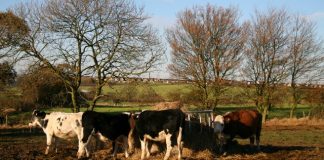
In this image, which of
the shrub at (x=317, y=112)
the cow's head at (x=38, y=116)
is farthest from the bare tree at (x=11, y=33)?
the shrub at (x=317, y=112)

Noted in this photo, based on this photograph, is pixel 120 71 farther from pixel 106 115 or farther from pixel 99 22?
pixel 106 115

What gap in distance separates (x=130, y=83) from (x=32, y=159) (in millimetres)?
10146

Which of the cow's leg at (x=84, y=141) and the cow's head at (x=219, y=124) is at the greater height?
the cow's head at (x=219, y=124)

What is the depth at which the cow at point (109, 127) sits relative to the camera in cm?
1420

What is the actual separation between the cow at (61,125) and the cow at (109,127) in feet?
1.18

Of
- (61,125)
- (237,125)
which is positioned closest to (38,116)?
(61,125)

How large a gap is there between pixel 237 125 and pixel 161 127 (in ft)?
12.8

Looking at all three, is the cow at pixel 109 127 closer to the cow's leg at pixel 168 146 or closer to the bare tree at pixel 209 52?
the cow's leg at pixel 168 146

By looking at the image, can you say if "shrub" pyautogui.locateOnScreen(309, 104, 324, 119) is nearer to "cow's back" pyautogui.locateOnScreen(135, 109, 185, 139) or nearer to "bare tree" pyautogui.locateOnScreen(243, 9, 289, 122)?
"bare tree" pyautogui.locateOnScreen(243, 9, 289, 122)

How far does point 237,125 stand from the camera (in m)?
16.1

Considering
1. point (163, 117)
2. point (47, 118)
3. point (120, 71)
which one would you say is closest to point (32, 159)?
point (47, 118)

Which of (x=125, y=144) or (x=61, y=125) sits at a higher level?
(x=61, y=125)

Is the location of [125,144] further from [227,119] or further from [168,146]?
[227,119]

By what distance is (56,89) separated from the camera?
133ft
